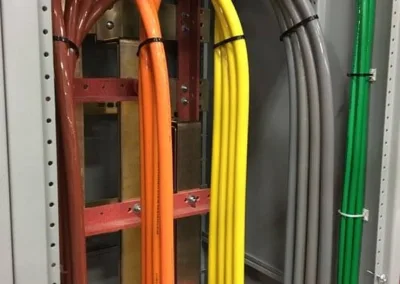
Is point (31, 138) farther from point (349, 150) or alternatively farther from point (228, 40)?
point (349, 150)

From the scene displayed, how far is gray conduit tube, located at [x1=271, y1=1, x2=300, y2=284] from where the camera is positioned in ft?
3.78

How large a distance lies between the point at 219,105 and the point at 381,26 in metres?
0.55

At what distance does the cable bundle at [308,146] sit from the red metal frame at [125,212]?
1.01 feet

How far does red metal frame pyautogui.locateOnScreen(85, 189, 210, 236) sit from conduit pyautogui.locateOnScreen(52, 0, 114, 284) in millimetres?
216

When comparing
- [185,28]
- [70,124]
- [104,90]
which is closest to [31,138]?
[70,124]

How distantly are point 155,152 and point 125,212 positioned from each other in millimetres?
356

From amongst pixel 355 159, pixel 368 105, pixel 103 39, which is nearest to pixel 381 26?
pixel 368 105

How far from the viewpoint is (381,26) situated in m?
1.22

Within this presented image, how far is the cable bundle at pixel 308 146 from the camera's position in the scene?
1129mm

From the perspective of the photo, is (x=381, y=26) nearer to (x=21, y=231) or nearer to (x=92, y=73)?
(x=92, y=73)

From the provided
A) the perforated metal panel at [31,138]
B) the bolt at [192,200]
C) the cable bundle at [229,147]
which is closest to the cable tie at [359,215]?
the cable bundle at [229,147]

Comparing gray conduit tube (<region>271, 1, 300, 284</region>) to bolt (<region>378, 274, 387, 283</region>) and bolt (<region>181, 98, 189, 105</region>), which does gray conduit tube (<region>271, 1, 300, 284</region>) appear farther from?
bolt (<region>181, 98, 189, 105</region>)

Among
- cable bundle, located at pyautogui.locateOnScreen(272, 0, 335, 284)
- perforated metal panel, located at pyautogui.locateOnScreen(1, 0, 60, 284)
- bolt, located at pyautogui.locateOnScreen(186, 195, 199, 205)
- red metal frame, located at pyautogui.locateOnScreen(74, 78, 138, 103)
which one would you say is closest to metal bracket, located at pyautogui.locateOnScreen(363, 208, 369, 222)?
cable bundle, located at pyautogui.locateOnScreen(272, 0, 335, 284)

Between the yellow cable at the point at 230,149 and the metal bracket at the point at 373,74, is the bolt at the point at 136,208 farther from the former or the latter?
the metal bracket at the point at 373,74
